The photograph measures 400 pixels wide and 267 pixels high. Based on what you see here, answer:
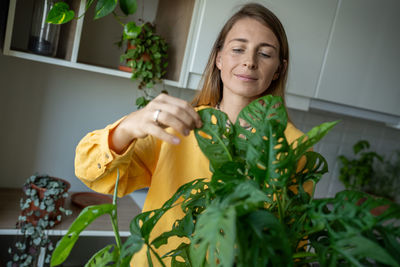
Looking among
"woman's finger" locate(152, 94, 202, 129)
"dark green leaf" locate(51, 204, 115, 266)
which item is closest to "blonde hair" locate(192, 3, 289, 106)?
"woman's finger" locate(152, 94, 202, 129)

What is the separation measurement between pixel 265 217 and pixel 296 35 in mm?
1320

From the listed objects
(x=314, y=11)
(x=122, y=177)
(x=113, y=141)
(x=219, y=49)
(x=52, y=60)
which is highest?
(x=314, y=11)

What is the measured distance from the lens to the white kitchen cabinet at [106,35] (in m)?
1.28

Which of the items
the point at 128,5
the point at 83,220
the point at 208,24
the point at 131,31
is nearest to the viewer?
the point at 83,220

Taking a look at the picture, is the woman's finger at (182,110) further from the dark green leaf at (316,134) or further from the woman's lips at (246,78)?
the woman's lips at (246,78)

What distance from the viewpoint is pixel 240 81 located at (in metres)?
0.95

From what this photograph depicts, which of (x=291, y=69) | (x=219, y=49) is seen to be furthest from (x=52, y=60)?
(x=291, y=69)

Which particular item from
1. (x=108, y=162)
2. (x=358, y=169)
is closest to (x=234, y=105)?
(x=108, y=162)

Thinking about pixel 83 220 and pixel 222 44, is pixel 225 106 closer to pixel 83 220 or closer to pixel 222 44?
pixel 222 44

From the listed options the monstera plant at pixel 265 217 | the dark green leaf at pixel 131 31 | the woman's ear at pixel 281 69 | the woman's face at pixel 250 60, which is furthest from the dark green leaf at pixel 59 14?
the monstera plant at pixel 265 217

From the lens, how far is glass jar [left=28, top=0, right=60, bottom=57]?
121 centimetres

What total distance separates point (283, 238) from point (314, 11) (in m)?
1.40

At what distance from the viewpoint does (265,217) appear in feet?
1.23

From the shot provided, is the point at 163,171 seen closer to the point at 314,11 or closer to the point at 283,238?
the point at 283,238
